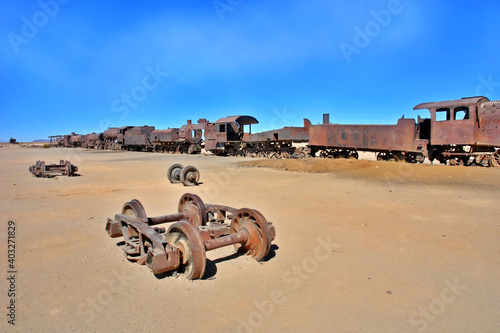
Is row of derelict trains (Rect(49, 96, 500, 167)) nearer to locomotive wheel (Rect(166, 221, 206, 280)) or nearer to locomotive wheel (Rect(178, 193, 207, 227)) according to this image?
locomotive wheel (Rect(178, 193, 207, 227))

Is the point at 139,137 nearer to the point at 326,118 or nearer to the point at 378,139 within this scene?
the point at 326,118

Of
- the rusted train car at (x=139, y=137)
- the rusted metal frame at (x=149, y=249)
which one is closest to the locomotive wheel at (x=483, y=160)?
the rusted metal frame at (x=149, y=249)

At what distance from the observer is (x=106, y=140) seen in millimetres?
51031

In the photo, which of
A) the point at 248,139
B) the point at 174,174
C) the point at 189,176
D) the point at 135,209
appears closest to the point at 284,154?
the point at 248,139

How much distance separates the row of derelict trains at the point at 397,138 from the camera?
12.7 metres

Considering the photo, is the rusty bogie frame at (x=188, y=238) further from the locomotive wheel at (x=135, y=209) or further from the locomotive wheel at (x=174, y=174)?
the locomotive wheel at (x=174, y=174)

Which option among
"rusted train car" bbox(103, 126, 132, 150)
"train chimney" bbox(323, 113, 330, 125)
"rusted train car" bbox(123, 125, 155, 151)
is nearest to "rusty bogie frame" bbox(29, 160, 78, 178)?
"train chimney" bbox(323, 113, 330, 125)

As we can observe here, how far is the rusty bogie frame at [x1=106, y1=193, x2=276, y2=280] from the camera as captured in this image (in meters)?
3.20

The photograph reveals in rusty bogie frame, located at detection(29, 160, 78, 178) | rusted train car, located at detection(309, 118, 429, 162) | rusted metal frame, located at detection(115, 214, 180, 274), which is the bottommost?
rusted metal frame, located at detection(115, 214, 180, 274)

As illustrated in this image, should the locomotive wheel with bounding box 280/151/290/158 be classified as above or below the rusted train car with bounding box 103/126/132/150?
below

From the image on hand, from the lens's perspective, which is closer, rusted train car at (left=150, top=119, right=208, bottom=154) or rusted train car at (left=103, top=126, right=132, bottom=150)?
rusted train car at (left=150, top=119, right=208, bottom=154)

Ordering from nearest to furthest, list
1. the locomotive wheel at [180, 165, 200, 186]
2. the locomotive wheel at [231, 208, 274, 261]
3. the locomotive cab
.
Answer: the locomotive wheel at [231, 208, 274, 261], the locomotive wheel at [180, 165, 200, 186], the locomotive cab

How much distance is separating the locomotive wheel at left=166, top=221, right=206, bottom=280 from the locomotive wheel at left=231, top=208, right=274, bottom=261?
831mm

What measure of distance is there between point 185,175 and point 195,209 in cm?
568
